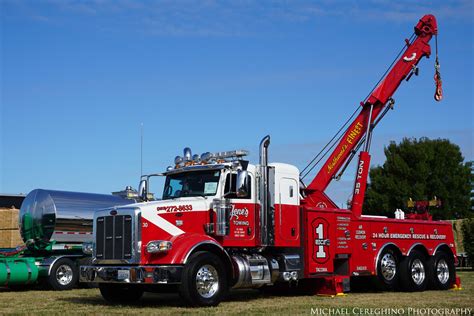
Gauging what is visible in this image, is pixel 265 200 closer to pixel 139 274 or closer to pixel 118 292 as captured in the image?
pixel 139 274

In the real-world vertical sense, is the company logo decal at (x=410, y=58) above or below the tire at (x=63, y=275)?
above

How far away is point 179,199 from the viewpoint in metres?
14.2

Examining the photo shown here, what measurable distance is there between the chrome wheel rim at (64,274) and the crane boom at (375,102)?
23.7 feet

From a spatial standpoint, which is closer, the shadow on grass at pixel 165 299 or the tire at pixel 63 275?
the shadow on grass at pixel 165 299

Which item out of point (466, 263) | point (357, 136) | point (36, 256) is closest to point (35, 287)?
point (36, 256)

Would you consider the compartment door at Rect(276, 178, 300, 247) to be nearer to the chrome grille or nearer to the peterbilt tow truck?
the peterbilt tow truck

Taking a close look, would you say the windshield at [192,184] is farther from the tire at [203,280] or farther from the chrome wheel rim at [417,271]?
the chrome wheel rim at [417,271]

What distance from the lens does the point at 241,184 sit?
13.7 meters

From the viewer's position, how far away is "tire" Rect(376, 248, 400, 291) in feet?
57.8

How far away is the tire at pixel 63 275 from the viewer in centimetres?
1983

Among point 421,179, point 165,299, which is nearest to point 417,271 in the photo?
point 165,299

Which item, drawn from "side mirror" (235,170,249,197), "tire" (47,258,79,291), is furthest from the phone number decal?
"tire" (47,258,79,291)

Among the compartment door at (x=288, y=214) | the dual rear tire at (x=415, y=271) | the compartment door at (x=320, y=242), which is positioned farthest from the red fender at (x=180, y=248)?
the dual rear tire at (x=415, y=271)

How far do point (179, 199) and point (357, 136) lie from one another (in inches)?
292
